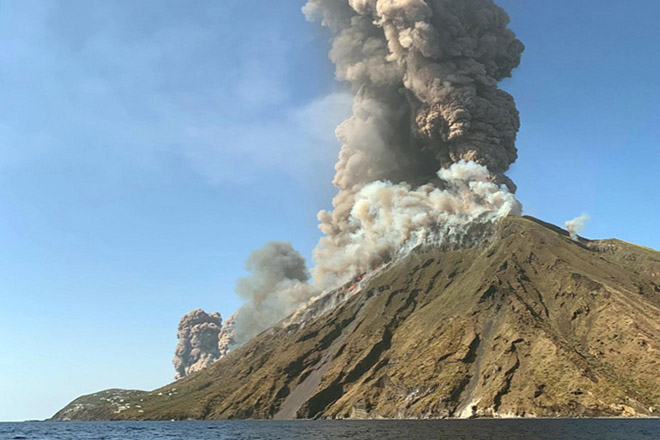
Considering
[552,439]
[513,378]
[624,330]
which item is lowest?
[552,439]

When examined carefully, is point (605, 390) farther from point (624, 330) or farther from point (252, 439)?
point (252, 439)

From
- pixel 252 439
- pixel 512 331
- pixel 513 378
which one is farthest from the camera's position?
pixel 512 331

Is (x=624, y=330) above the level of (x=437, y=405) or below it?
above

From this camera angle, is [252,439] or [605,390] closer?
[252,439]

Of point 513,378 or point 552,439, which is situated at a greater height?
point 513,378

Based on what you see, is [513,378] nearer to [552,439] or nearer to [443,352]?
[443,352]

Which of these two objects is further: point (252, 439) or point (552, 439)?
point (252, 439)

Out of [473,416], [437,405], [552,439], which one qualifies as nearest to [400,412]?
[437,405]

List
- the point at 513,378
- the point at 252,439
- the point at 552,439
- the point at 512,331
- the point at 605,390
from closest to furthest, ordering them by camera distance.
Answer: the point at 552,439 < the point at 252,439 < the point at 605,390 < the point at 513,378 < the point at 512,331

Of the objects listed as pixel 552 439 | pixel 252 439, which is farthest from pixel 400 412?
pixel 552 439
